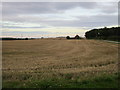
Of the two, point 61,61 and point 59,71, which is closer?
point 59,71

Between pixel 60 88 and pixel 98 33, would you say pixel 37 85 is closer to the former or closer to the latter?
pixel 60 88

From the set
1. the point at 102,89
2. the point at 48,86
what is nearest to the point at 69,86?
the point at 48,86

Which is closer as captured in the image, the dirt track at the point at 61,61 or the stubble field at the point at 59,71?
the stubble field at the point at 59,71

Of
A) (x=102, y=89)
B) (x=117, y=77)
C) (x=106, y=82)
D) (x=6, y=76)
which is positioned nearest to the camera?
(x=102, y=89)

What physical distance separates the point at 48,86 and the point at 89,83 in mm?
1662

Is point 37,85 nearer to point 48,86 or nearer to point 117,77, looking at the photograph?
point 48,86

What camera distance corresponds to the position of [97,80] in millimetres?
7492

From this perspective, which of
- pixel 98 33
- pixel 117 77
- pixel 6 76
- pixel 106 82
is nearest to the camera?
pixel 106 82

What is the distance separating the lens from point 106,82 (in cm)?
715

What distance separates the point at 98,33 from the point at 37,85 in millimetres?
127043

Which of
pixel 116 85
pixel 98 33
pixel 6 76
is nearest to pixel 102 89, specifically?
pixel 116 85

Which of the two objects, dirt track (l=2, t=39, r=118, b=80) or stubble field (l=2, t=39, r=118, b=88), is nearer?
stubble field (l=2, t=39, r=118, b=88)

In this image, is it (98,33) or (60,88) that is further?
(98,33)

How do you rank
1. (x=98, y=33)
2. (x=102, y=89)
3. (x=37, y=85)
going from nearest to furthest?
1. (x=102, y=89)
2. (x=37, y=85)
3. (x=98, y=33)
